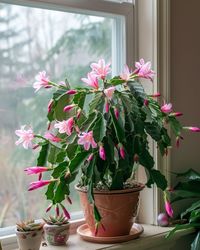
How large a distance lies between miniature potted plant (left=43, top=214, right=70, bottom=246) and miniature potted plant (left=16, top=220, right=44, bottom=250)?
3.2 inches

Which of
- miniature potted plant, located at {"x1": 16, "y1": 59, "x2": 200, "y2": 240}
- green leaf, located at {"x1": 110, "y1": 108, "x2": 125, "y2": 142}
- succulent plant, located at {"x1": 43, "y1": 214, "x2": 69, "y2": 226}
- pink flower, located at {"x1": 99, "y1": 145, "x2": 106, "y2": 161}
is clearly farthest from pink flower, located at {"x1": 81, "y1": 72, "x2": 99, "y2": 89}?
succulent plant, located at {"x1": 43, "y1": 214, "x2": 69, "y2": 226}

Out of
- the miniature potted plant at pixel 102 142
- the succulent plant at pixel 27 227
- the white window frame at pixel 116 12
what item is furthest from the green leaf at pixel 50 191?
the white window frame at pixel 116 12

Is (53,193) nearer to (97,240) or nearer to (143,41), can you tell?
(97,240)

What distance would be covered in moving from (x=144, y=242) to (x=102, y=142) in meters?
0.47

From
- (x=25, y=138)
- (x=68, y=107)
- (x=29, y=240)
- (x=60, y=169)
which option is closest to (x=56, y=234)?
(x=29, y=240)

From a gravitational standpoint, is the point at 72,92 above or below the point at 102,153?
above

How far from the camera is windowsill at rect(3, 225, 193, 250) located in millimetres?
1496

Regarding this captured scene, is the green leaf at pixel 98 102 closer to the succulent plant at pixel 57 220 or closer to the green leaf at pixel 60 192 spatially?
the green leaf at pixel 60 192

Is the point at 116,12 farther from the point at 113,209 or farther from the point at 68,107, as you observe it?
the point at 113,209

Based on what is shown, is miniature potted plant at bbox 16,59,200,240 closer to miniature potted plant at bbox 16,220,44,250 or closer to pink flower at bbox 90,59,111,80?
pink flower at bbox 90,59,111,80

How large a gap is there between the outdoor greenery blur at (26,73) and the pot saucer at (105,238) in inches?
4.4

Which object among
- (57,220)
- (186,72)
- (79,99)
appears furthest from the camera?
(186,72)

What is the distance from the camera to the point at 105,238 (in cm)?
152

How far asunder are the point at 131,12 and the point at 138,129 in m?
0.63
